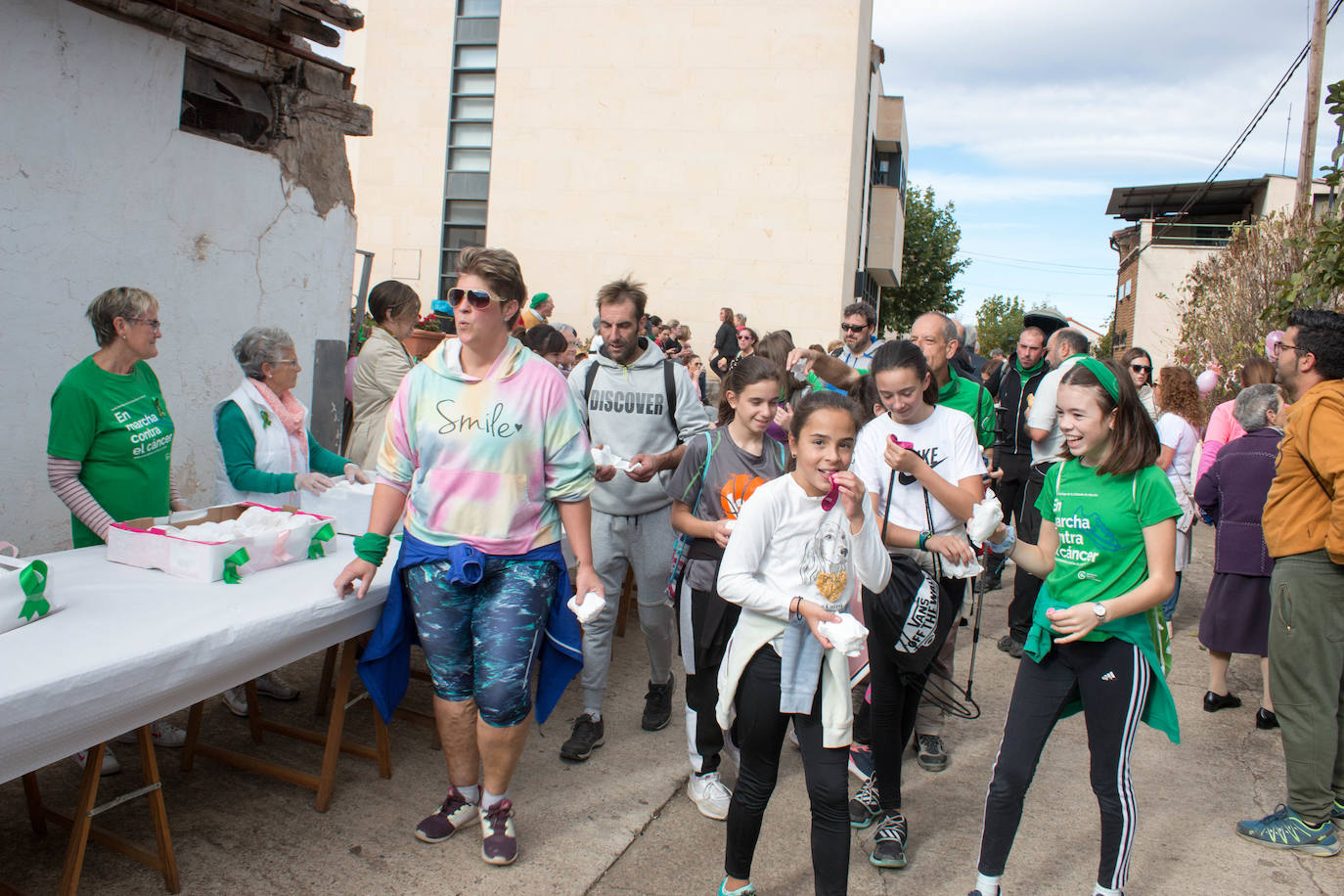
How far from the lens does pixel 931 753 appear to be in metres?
4.26

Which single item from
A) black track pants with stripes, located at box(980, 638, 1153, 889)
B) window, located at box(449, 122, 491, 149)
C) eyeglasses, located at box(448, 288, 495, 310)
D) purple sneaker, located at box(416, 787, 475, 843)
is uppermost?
window, located at box(449, 122, 491, 149)

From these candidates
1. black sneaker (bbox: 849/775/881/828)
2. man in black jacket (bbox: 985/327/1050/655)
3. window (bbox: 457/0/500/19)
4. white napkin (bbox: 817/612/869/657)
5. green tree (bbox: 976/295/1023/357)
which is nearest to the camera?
white napkin (bbox: 817/612/869/657)

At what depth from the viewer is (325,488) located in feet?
13.3

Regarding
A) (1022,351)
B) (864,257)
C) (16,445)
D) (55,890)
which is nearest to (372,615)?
(55,890)

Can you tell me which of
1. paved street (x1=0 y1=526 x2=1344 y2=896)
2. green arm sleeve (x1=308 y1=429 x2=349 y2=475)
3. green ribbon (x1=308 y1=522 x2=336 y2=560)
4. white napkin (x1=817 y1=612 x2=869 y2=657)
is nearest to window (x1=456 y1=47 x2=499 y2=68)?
green arm sleeve (x1=308 y1=429 x2=349 y2=475)

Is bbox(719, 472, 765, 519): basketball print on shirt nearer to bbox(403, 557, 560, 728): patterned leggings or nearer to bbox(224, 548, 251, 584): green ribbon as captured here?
bbox(403, 557, 560, 728): patterned leggings

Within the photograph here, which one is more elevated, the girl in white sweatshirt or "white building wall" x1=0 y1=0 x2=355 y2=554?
"white building wall" x1=0 y1=0 x2=355 y2=554

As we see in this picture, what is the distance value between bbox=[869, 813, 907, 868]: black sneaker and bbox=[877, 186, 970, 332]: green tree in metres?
34.2

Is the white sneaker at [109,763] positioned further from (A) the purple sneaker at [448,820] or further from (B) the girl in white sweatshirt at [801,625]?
(B) the girl in white sweatshirt at [801,625]

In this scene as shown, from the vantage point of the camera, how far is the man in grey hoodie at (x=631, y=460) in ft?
13.8

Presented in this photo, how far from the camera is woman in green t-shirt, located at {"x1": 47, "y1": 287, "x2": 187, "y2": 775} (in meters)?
3.38

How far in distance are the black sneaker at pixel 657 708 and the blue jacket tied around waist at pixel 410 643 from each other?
1156 millimetres

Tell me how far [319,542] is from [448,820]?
45.9 inches

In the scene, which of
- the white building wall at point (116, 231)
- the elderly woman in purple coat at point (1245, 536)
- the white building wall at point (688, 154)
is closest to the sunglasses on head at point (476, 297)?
the white building wall at point (116, 231)
